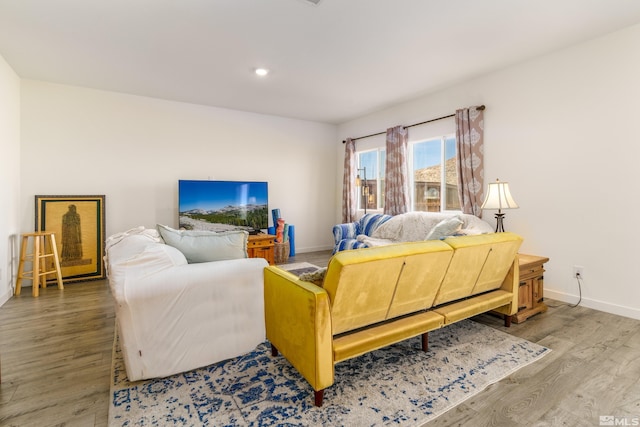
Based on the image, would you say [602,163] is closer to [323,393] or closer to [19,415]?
[323,393]

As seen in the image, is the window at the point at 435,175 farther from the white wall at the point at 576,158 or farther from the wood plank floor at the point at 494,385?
the wood plank floor at the point at 494,385

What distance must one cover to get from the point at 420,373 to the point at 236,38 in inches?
127

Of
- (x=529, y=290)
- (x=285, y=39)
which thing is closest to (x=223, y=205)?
(x=285, y=39)

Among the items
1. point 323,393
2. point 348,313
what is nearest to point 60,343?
point 323,393

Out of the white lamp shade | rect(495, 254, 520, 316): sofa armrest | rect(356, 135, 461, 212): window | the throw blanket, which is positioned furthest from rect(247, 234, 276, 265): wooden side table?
rect(495, 254, 520, 316): sofa armrest

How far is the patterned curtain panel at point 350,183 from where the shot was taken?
242 inches

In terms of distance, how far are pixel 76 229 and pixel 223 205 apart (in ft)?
6.45

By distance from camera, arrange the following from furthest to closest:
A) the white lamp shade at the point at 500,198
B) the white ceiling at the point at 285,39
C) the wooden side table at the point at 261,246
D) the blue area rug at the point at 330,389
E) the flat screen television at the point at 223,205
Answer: the wooden side table at the point at 261,246 < the flat screen television at the point at 223,205 < the white lamp shade at the point at 500,198 < the white ceiling at the point at 285,39 < the blue area rug at the point at 330,389

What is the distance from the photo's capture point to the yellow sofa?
63.8 inches

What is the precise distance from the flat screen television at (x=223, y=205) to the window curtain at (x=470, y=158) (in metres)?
3.17

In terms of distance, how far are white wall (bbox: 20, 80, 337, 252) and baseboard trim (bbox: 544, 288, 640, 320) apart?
4.06 metres

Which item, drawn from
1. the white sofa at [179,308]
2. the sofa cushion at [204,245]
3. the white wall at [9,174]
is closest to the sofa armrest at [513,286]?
the white sofa at [179,308]

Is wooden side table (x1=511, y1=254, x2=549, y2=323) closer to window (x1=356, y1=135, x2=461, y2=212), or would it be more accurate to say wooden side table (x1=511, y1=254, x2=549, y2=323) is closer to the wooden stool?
window (x1=356, y1=135, x2=461, y2=212)

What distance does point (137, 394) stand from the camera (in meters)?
1.78
